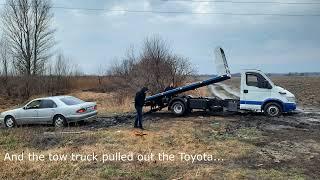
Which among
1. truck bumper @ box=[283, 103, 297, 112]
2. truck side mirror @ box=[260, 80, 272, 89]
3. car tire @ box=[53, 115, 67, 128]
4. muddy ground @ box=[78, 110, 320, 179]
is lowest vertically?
muddy ground @ box=[78, 110, 320, 179]

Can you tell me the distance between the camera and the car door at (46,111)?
760 inches

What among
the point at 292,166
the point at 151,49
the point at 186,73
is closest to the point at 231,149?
the point at 292,166

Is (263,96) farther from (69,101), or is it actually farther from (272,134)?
(69,101)

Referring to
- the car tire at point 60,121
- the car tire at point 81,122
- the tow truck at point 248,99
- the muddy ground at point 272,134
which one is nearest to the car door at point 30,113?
the car tire at point 60,121

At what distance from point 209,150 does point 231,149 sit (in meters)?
0.67

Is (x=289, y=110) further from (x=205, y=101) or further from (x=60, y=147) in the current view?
(x=60, y=147)

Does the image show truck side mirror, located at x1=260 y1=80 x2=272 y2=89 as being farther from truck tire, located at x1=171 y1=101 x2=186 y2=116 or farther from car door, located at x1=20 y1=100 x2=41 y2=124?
car door, located at x1=20 y1=100 x2=41 y2=124

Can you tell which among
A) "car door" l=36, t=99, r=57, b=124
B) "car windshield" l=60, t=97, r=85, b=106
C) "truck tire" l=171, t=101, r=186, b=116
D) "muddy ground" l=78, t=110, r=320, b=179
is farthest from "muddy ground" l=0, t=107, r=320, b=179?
"car windshield" l=60, t=97, r=85, b=106

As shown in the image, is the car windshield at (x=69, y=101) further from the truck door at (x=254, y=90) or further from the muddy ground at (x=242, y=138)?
the truck door at (x=254, y=90)

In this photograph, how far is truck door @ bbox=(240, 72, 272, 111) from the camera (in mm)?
20578

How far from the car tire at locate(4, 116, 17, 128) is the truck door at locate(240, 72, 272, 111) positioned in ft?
35.8

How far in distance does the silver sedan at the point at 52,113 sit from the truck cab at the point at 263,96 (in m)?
7.42

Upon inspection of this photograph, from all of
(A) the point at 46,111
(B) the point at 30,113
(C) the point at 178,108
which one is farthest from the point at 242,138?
(B) the point at 30,113

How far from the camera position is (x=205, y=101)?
21266 millimetres
